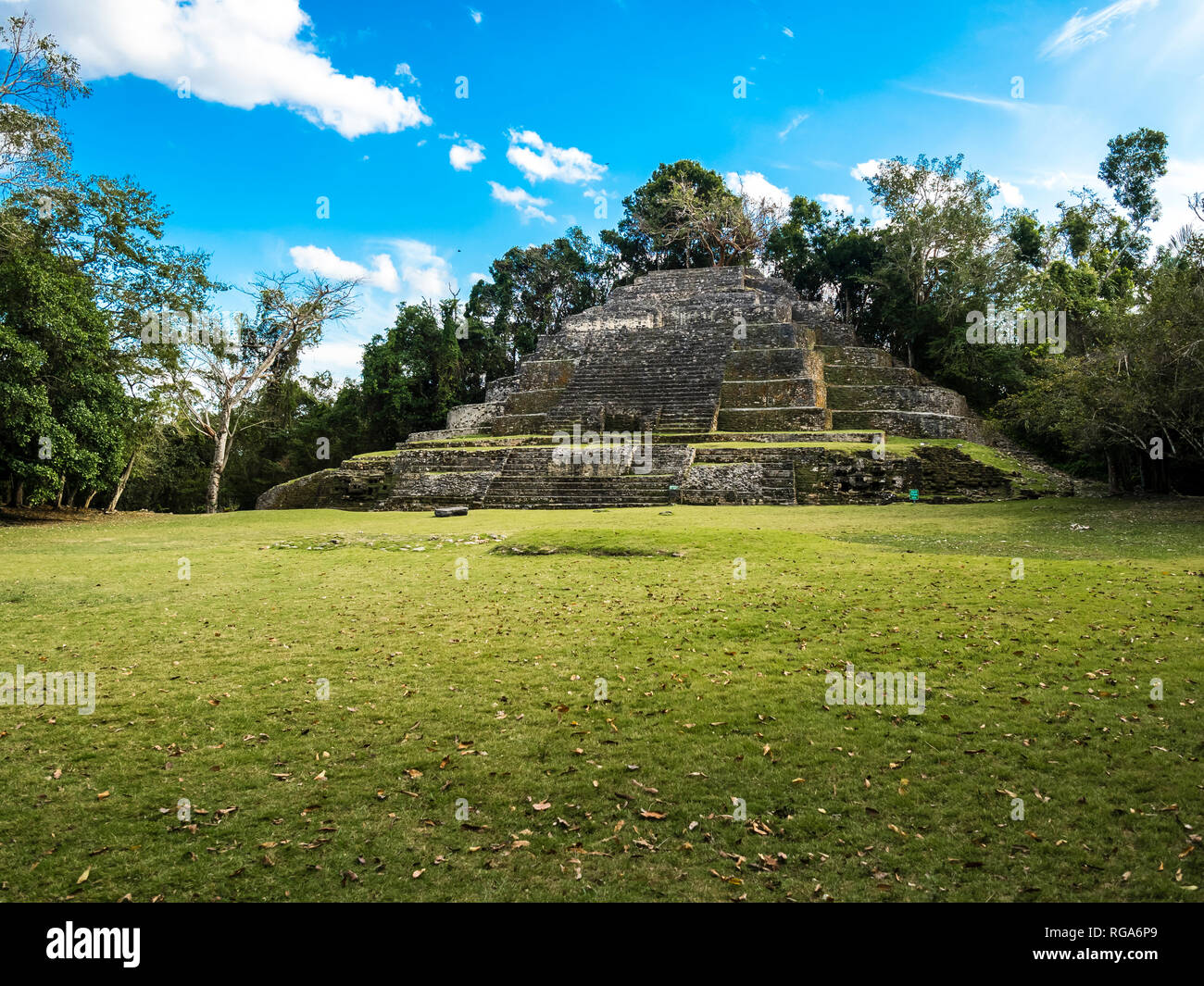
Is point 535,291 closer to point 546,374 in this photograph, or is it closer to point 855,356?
point 546,374

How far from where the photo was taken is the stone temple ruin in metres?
18.1

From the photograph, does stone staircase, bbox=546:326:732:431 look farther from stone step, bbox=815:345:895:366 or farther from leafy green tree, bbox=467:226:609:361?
leafy green tree, bbox=467:226:609:361

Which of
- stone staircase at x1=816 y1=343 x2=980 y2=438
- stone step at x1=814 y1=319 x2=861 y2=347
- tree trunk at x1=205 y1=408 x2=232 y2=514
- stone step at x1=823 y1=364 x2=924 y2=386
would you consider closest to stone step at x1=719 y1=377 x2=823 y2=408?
stone staircase at x1=816 y1=343 x2=980 y2=438

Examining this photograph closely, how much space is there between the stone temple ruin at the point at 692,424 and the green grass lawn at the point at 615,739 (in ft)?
30.2

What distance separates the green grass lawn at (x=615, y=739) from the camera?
9.71 ft

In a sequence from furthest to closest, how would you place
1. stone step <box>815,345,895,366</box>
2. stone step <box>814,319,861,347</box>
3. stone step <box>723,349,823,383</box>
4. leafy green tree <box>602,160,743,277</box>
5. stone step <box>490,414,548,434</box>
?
leafy green tree <box>602,160,743,277</box> → stone step <box>814,319,861,347</box> → stone step <box>815,345,895,366</box> → stone step <box>490,414,548,434</box> → stone step <box>723,349,823,383</box>

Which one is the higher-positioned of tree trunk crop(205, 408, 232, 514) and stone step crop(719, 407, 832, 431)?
stone step crop(719, 407, 832, 431)

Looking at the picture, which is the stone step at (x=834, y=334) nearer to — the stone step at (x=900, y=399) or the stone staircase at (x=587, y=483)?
the stone step at (x=900, y=399)

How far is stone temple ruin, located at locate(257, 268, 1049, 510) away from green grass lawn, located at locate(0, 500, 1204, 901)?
9.20 meters

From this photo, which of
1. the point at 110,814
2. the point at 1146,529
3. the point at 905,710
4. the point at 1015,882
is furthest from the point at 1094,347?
the point at 110,814

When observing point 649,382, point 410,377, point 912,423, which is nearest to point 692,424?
point 649,382

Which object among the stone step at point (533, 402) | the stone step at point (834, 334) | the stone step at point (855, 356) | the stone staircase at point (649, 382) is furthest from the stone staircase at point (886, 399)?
the stone step at point (533, 402)

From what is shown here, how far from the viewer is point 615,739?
13.9 feet

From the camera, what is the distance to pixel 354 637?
21.0 ft
